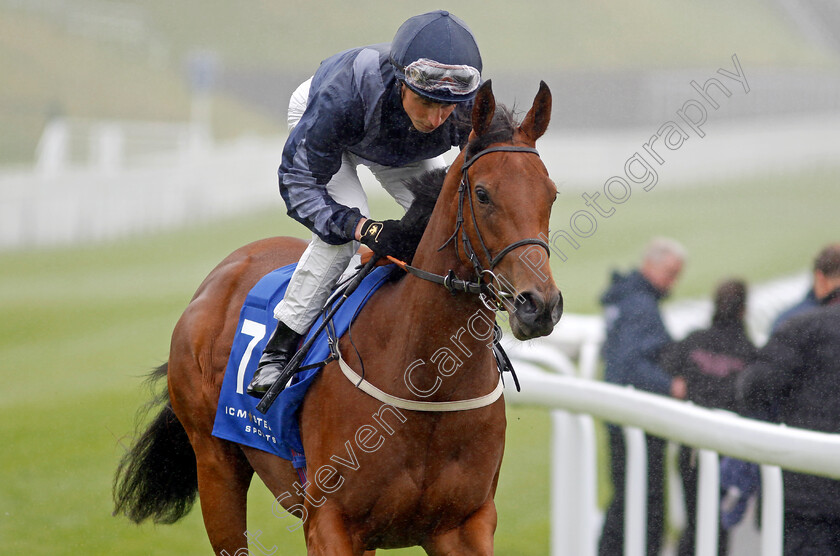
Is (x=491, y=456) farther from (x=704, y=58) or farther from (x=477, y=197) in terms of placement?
(x=704, y=58)

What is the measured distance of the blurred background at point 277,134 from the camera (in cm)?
1366

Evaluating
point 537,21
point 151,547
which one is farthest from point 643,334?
point 537,21

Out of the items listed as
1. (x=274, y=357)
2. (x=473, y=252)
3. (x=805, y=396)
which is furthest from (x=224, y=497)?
(x=805, y=396)

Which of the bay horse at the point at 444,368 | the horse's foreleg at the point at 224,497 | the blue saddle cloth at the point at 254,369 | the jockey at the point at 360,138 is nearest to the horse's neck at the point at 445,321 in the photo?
the bay horse at the point at 444,368

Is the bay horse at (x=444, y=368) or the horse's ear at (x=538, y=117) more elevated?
the horse's ear at (x=538, y=117)

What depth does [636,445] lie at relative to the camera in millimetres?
3414

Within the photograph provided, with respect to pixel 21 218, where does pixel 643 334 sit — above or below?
above

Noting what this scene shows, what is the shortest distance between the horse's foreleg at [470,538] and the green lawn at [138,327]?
1.53 feet

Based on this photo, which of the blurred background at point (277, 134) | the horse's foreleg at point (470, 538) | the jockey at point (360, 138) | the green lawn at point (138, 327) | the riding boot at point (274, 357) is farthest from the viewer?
the blurred background at point (277, 134)

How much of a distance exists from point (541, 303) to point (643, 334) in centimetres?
250

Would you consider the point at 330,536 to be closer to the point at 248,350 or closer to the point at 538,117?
the point at 248,350

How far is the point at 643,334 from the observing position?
4398mm

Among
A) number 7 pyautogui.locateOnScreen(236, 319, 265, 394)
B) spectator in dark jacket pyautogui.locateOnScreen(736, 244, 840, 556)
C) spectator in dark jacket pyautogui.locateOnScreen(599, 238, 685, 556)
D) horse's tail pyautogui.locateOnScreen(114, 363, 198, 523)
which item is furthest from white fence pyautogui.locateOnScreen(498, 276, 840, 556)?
horse's tail pyautogui.locateOnScreen(114, 363, 198, 523)

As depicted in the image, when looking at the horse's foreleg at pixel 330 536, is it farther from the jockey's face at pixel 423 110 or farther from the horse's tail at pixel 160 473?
the horse's tail at pixel 160 473
